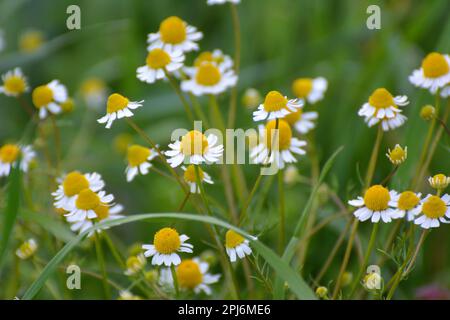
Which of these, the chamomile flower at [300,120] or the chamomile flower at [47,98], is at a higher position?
the chamomile flower at [47,98]

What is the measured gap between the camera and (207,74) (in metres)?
1.15

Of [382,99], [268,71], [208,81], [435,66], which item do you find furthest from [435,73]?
[268,71]

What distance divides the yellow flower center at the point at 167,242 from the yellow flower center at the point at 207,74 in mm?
341

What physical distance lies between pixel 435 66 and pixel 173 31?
17.3 inches

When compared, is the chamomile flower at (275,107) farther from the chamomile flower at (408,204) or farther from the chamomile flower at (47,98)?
the chamomile flower at (47,98)

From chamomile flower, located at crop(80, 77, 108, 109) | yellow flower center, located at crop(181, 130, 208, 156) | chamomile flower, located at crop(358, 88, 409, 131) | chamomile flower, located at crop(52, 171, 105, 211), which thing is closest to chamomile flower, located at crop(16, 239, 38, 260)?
chamomile flower, located at crop(52, 171, 105, 211)

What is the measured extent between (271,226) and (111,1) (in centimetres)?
158

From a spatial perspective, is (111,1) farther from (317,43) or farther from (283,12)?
(317,43)

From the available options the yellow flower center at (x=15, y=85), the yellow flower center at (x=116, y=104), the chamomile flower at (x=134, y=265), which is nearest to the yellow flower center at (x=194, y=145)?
the yellow flower center at (x=116, y=104)

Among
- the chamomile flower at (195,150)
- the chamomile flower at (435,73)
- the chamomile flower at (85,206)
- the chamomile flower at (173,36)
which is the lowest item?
the chamomile flower at (85,206)

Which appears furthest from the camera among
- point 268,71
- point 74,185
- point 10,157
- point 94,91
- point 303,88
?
point 94,91

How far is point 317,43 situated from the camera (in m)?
1.81

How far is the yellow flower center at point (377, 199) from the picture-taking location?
0.90 m

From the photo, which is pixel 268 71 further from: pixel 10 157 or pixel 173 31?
pixel 10 157
